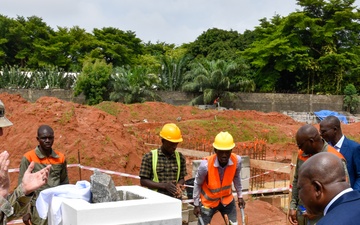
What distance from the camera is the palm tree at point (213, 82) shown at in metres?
34.9

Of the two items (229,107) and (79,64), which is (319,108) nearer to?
(229,107)

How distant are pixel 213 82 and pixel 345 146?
99.9 ft

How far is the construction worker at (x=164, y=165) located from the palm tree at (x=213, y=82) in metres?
29.3

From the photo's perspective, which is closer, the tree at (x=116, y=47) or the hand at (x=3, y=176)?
the hand at (x=3, y=176)

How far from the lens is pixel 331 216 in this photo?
6.06 feet

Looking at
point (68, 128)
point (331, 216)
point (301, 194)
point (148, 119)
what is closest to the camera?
point (331, 216)

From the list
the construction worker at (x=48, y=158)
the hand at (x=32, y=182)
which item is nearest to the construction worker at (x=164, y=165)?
the construction worker at (x=48, y=158)

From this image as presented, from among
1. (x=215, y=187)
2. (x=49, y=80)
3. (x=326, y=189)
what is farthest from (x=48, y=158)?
(x=49, y=80)

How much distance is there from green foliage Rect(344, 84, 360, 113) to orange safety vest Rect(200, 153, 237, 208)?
1304 inches

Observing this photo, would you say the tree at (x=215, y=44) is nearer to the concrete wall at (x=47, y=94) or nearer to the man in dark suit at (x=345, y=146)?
the concrete wall at (x=47, y=94)

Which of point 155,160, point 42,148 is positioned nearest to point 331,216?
point 155,160

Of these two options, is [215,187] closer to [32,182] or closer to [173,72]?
[32,182]

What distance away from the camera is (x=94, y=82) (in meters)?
33.0

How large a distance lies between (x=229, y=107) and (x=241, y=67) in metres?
3.60
